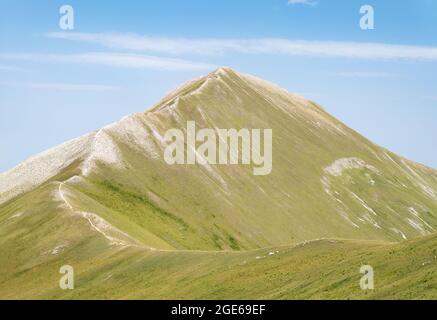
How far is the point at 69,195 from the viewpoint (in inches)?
5167

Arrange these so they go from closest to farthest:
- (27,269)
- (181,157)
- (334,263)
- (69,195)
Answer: (334,263)
(27,269)
(69,195)
(181,157)

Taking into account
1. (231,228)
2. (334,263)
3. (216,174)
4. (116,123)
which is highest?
(116,123)

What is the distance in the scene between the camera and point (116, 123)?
182500 millimetres
